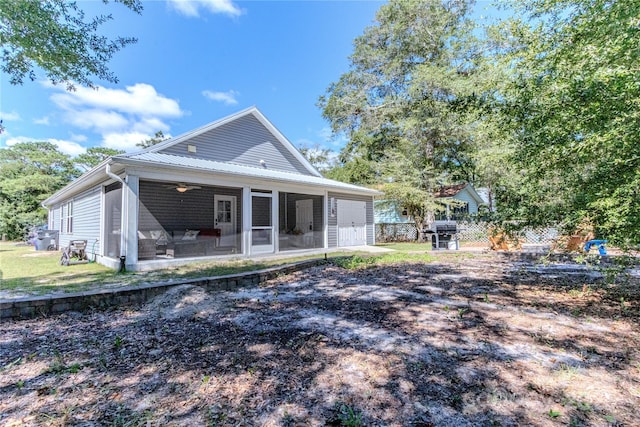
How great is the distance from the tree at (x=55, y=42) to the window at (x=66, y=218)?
272 inches

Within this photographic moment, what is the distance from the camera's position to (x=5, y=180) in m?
23.0

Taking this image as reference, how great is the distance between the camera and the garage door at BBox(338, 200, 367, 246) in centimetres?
1287

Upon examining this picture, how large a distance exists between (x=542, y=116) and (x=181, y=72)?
61.9 feet

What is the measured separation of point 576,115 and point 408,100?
17.2 metres

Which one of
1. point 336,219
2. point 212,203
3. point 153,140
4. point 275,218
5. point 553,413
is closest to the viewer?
point 553,413

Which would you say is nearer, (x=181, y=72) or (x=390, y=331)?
(x=390, y=331)

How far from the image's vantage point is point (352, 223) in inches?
527

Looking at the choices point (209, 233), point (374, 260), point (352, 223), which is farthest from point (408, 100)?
point (209, 233)

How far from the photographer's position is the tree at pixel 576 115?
2988 mm

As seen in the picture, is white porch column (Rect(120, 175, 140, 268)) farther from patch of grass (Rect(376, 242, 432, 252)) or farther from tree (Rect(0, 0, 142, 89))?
patch of grass (Rect(376, 242, 432, 252))

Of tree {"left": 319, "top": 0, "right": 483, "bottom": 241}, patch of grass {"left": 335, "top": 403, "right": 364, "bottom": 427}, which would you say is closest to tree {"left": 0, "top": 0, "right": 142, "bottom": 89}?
patch of grass {"left": 335, "top": 403, "right": 364, "bottom": 427}

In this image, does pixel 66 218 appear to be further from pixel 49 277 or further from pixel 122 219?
pixel 49 277

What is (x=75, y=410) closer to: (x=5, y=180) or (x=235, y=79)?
(x=235, y=79)

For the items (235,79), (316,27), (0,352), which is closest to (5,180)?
(235,79)
